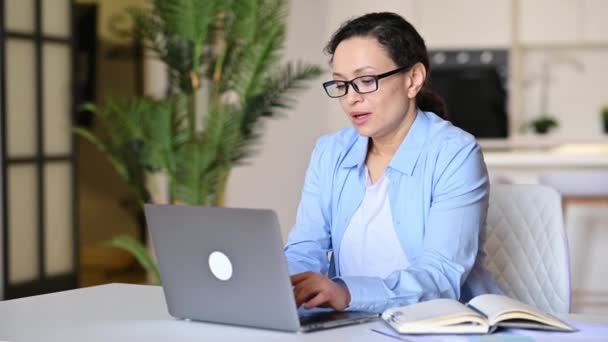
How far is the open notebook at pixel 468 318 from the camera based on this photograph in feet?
Answer: 5.92

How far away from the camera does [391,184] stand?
2354 mm

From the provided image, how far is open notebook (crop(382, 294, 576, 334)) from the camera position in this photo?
1.80m

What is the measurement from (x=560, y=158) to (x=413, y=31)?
10.5ft

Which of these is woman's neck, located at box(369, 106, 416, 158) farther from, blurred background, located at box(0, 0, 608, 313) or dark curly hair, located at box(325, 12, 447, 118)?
blurred background, located at box(0, 0, 608, 313)

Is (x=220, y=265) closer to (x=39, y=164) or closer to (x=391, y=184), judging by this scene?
(x=391, y=184)

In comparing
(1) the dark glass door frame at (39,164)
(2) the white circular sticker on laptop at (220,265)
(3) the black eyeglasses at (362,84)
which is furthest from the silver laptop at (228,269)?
(1) the dark glass door frame at (39,164)

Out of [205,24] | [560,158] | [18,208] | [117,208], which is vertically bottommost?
[117,208]

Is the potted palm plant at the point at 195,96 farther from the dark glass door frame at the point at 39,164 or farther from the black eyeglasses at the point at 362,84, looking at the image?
the black eyeglasses at the point at 362,84

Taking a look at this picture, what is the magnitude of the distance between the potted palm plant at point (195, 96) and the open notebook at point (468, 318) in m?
3.20

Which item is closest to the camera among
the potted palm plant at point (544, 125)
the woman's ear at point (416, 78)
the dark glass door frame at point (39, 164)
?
the woman's ear at point (416, 78)

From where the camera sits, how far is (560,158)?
5414mm

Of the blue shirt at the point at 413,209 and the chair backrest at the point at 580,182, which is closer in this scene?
the blue shirt at the point at 413,209

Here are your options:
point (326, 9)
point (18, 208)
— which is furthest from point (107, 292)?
point (326, 9)

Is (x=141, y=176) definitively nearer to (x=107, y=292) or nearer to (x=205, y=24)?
(x=205, y=24)
